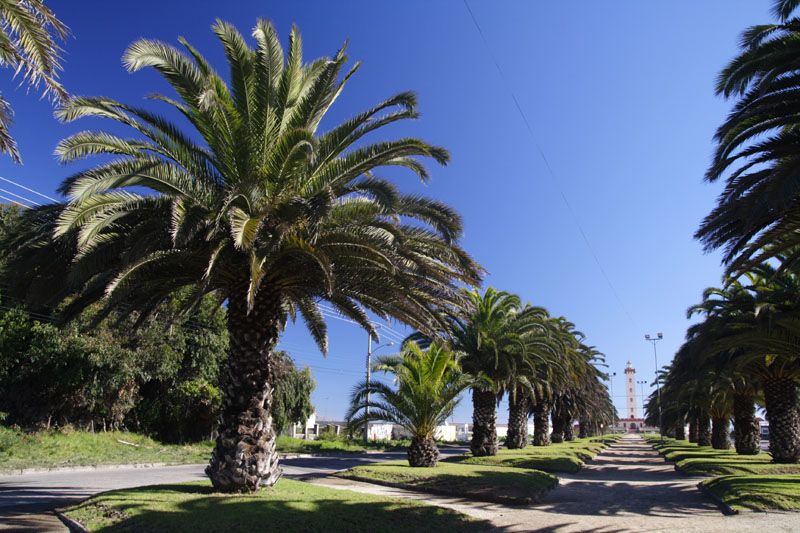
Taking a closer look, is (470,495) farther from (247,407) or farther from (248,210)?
(248,210)

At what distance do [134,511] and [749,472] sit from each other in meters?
20.6

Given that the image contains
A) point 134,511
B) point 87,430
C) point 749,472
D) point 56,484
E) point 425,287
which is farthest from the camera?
point 87,430

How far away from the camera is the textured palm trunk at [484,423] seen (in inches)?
1115

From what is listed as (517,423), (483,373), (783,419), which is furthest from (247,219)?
(517,423)

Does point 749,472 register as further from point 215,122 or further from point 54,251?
point 54,251

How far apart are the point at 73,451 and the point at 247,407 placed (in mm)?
20454

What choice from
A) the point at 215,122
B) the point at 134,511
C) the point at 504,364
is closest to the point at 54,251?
the point at 215,122

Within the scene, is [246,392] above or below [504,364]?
below

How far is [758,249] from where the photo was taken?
1438cm

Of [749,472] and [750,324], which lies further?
[750,324]

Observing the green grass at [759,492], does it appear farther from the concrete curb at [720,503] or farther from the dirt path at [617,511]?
the dirt path at [617,511]

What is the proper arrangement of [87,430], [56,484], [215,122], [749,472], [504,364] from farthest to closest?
[87,430] → [504,364] → [749,472] → [56,484] → [215,122]

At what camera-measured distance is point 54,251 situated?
11.4m

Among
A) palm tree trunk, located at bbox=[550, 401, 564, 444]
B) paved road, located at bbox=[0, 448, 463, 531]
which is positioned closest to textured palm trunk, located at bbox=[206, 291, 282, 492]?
paved road, located at bbox=[0, 448, 463, 531]
